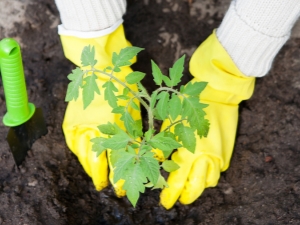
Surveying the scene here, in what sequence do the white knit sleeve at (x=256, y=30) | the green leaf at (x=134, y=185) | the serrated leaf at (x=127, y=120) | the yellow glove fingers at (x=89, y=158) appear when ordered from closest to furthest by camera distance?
1. the green leaf at (x=134, y=185)
2. the serrated leaf at (x=127, y=120)
3. the white knit sleeve at (x=256, y=30)
4. the yellow glove fingers at (x=89, y=158)

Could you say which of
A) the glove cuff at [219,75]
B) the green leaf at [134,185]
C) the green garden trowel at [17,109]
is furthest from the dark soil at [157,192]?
the green leaf at [134,185]

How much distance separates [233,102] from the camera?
1.68 m

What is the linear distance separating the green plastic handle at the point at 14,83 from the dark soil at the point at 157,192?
0.14m

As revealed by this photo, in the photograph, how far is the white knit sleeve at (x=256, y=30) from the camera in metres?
1.46

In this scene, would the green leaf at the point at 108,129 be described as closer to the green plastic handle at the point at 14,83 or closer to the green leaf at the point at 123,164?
the green leaf at the point at 123,164

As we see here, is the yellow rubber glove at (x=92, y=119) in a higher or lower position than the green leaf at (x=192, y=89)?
lower

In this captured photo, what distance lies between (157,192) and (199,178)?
0.18m

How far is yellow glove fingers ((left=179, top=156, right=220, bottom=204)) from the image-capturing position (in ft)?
5.08

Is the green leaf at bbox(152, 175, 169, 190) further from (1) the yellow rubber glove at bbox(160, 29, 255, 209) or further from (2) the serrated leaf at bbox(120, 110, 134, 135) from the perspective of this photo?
(2) the serrated leaf at bbox(120, 110, 134, 135)

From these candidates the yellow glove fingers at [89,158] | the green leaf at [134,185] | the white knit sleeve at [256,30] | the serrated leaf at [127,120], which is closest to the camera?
the green leaf at [134,185]

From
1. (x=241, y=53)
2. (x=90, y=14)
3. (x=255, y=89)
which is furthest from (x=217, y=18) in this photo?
(x=90, y=14)

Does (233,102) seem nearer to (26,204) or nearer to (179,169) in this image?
(179,169)

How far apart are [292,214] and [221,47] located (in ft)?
1.82

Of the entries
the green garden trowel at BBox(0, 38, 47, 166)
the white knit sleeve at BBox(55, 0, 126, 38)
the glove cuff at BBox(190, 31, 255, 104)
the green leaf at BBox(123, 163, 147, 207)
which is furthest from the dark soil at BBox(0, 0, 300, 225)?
the green leaf at BBox(123, 163, 147, 207)
